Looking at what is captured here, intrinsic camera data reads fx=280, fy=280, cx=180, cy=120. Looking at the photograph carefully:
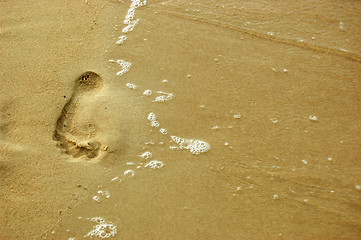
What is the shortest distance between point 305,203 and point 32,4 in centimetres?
318

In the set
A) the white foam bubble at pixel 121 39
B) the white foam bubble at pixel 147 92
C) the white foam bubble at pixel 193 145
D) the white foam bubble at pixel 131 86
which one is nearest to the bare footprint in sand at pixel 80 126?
the white foam bubble at pixel 131 86

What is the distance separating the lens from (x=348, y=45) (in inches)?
105

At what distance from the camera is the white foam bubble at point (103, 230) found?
2.03m

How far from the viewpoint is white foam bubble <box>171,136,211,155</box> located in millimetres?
2289

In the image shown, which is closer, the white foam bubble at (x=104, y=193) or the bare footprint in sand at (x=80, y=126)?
the white foam bubble at (x=104, y=193)

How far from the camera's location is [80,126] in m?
2.34

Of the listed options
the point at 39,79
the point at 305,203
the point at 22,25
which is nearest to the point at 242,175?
the point at 305,203

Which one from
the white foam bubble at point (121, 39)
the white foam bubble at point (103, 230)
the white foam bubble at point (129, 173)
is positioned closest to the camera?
the white foam bubble at point (103, 230)

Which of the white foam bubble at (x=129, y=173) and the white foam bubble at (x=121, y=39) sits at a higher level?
the white foam bubble at (x=121, y=39)

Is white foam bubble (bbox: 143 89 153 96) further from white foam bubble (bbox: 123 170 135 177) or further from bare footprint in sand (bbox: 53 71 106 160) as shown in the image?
white foam bubble (bbox: 123 170 135 177)

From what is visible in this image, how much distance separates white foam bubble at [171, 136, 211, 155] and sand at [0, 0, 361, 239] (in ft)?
0.06

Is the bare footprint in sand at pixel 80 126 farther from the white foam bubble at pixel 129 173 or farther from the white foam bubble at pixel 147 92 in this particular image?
the white foam bubble at pixel 147 92

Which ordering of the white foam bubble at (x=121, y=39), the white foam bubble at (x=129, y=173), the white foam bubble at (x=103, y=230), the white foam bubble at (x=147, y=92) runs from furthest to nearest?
1. the white foam bubble at (x=121, y=39)
2. the white foam bubble at (x=147, y=92)
3. the white foam bubble at (x=129, y=173)
4. the white foam bubble at (x=103, y=230)

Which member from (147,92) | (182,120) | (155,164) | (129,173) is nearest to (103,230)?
(129,173)
